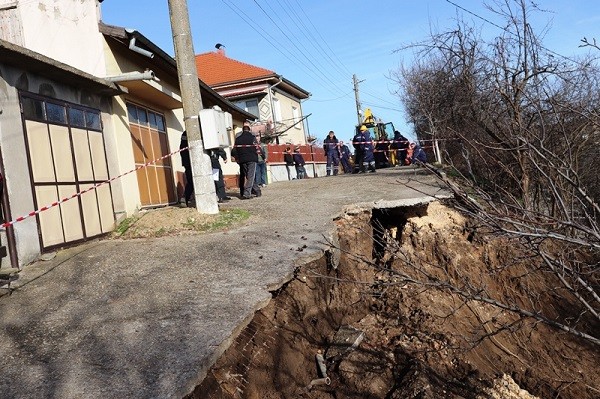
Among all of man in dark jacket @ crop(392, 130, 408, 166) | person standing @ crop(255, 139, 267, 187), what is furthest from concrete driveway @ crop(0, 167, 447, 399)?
man in dark jacket @ crop(392, 130, 408, 166)

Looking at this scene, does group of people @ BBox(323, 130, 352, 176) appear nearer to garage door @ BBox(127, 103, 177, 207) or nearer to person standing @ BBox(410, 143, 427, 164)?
person standing @ BBox(410, 143, 427, 164)

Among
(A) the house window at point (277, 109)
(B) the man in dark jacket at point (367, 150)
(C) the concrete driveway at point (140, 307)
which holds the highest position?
(A) the house window at point (277, 109)

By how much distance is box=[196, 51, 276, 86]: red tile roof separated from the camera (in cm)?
2928

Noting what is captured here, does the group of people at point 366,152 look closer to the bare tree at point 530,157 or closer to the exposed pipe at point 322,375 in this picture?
the bare tree at point 530,157

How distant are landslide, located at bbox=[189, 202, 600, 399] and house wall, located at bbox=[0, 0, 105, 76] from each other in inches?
207

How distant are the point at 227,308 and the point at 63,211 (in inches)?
162

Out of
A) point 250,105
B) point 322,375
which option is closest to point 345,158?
point 250,105

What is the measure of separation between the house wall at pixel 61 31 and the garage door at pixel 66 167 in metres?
1.00

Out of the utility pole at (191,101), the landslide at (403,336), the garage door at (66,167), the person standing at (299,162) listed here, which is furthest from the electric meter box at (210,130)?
the person standing at (299,162)

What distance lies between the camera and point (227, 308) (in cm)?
489

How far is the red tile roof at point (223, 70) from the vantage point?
29.3m

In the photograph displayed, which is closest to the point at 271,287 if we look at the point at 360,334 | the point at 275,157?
the point at 360,334

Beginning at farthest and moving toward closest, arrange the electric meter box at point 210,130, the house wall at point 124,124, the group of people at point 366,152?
the group of people at point 366,152
the house wall at point 124,124
the electric meter box at point 210,130

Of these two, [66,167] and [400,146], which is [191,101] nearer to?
[66,167]
